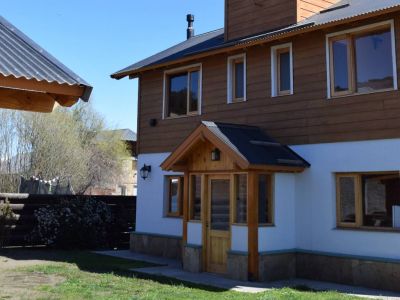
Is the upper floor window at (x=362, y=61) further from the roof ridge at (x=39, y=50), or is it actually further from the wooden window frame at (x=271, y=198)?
the roof ridge at (x=39, y=50)

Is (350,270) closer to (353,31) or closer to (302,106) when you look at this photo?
(302,106)

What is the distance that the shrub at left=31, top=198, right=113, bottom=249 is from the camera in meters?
16.1

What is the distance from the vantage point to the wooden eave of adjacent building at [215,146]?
Answer: 10656mm

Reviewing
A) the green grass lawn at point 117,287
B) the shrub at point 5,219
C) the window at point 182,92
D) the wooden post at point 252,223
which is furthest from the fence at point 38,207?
the wooden post at point 252,223

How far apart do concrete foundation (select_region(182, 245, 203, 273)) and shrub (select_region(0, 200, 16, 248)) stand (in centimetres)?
668

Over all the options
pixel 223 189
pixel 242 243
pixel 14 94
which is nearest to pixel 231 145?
pixel 223 189

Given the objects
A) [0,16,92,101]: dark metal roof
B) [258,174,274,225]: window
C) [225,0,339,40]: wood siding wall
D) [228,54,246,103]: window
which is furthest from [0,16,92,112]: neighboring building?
[225,0,339,40]: wood siding wall

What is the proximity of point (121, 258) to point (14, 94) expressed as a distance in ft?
32.2

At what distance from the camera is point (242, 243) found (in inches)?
434

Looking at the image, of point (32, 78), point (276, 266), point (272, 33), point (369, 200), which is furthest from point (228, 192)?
point (32, 78)

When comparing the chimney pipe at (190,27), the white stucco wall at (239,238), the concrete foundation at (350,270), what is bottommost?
the concrete foundation at (350,270)

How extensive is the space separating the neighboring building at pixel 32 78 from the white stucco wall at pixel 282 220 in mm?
6806

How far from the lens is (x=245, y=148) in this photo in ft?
36.4

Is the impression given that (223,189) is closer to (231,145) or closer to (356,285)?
(231,145)
